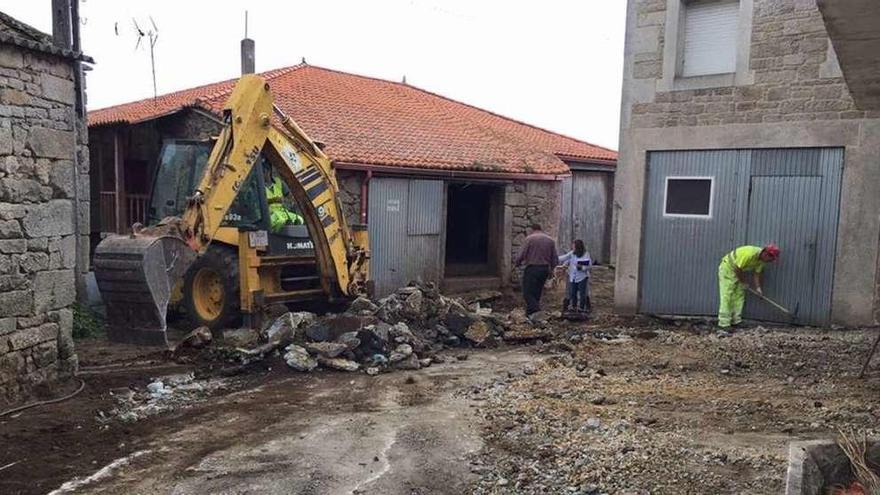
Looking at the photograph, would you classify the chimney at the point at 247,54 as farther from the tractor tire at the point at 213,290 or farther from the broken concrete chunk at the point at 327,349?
the broken concrete chunk at the point at 327,349

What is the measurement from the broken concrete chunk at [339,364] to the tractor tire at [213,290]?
7.78 ft

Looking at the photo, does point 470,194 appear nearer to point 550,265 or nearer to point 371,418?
point 550,265

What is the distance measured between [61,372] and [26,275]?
3.58 ft

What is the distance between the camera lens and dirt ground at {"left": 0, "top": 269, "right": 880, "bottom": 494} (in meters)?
4.89

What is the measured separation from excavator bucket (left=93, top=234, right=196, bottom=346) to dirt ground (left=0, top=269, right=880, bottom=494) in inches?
27.7

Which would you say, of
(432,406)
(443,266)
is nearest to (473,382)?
(432,406)

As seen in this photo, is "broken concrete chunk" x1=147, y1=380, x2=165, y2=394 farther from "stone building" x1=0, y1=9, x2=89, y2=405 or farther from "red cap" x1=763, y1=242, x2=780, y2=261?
"red cap" x1=763, y1=242, x2=780, y2=261

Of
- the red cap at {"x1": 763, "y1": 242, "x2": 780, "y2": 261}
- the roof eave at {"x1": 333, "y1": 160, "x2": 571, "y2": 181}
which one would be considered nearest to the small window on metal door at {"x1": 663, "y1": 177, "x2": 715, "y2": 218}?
the red cap at {"x1": 763, "y1": 242, "x2": 780, "y2": 261}

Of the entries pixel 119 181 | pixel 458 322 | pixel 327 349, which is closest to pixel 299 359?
pixel 327 349

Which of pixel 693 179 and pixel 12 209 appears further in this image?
pixel 693 179

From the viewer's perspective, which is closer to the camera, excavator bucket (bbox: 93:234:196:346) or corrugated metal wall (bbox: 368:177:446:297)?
excavator bucket (bbox: 93:234:196:346)

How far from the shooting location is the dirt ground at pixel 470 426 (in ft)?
16.0

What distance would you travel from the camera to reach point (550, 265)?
1184 centimetres

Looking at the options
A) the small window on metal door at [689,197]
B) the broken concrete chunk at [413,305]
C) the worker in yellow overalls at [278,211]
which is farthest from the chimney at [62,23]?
the small window on metal door at [689,197]
